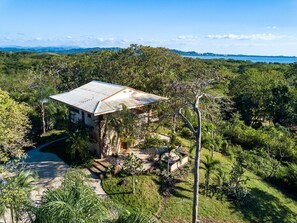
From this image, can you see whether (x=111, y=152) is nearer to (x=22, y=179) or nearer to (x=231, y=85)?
(x=22, y=179)

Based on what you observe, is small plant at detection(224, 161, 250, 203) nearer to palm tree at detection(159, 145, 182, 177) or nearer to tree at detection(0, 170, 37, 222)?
palm tree at detection(159, 145, 182, 177)

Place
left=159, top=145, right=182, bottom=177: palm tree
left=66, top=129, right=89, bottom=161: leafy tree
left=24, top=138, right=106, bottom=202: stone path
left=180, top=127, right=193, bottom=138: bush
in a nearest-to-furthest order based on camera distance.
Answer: left=24, top=138, right=106, bottom=202: stone path < left=159, top=145, right=182, bottom=177: palm tree < left=66, top=129, right=89, bottom=161: leafy tree < left=180, top=127, right=193, bottom=138: bush

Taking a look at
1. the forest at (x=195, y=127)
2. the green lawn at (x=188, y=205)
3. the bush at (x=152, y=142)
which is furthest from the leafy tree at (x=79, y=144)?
the bush at (x=152, y=142)

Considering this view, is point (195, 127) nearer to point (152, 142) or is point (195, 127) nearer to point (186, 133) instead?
point (186, 133)

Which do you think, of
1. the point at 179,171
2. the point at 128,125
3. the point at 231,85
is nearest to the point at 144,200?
the point at 179,171

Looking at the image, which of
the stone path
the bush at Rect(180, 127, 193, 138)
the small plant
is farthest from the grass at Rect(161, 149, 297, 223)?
the bush at Rect(180, 127, 193, 138)

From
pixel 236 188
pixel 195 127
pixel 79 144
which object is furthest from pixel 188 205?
pixel 195 127

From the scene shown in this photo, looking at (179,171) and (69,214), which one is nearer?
(69,214)
